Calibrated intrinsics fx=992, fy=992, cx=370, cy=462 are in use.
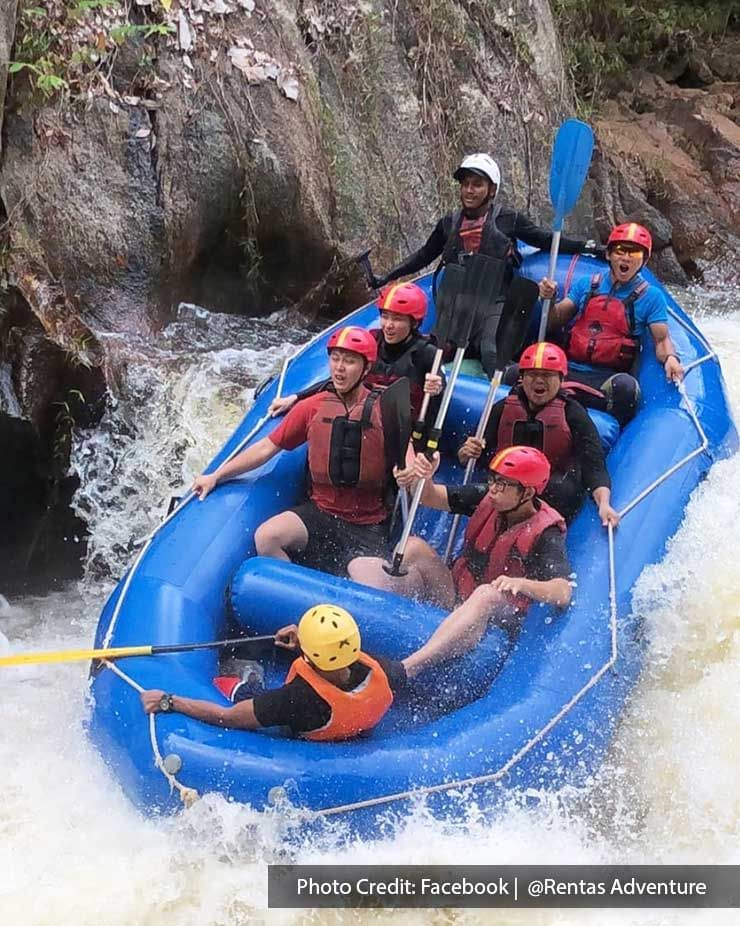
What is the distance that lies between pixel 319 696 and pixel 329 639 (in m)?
0.19

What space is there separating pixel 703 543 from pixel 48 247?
125 inches

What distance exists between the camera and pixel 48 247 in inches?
181

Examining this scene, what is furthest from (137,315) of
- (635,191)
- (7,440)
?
(635,191)

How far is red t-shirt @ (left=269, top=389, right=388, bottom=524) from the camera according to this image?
3443mm

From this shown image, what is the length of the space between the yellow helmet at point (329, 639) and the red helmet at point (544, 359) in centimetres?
137

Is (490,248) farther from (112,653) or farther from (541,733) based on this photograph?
(112,653)

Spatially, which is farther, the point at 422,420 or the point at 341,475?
the point at 422,420

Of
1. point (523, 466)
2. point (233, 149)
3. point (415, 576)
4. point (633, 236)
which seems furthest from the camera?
point (233, 149)

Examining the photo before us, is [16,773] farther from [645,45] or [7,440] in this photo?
[645,45]

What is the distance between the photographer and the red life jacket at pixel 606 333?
4277 mm

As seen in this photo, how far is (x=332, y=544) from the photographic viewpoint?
3391 millimetres

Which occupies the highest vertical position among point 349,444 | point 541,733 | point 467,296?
point 467,296

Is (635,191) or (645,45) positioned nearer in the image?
(635,191)

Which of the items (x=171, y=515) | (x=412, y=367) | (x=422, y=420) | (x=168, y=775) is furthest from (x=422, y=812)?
(x=412, y=367)
